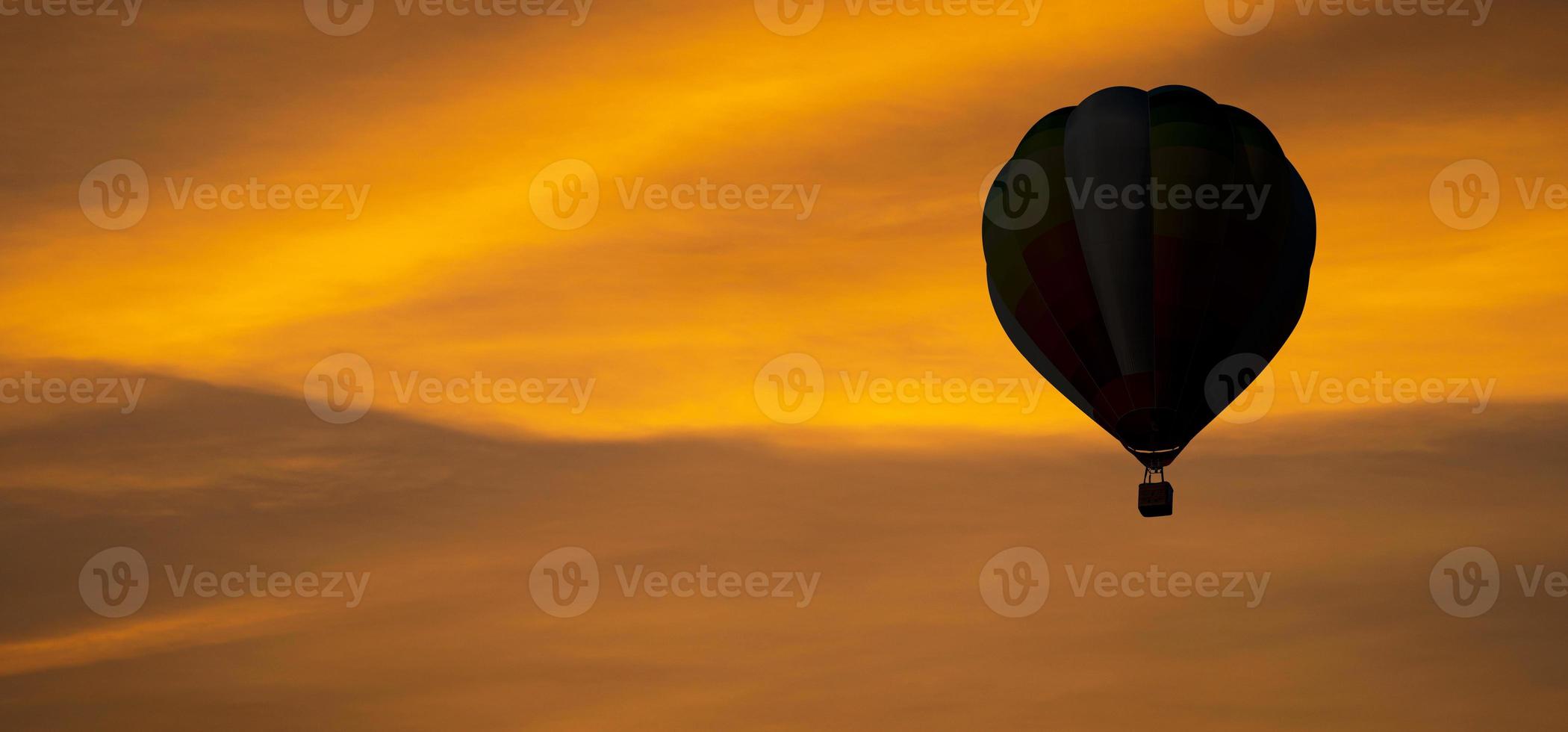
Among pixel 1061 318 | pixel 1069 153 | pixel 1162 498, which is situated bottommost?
pixel 1162 498

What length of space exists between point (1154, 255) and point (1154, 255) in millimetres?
22

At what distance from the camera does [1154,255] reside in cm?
7544

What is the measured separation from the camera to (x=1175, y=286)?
75.3m

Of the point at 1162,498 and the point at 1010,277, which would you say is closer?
the point at 1162,498

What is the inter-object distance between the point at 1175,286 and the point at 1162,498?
665 centimetres

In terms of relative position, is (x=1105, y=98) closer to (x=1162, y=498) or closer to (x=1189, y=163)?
(x=1189, y=163)

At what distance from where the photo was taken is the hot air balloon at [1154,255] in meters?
75.0

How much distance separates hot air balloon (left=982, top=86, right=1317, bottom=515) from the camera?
A: 75.0m

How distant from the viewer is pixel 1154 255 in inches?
2970

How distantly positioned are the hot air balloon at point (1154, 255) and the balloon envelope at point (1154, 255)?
0.04 m

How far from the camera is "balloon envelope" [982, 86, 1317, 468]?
75.0 metres

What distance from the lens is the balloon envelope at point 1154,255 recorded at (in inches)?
2953

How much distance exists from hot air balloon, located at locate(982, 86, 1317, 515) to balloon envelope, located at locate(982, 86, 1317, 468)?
4 centimetres

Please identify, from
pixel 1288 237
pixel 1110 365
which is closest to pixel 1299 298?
pixel 1288 237
